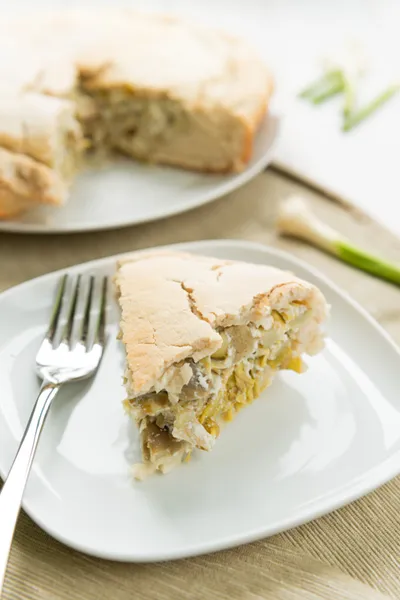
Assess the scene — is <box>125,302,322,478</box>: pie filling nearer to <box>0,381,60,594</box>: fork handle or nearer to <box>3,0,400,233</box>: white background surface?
<box>0,381,60,594</box>: fork handle

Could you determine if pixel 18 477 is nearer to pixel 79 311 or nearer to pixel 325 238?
pixel 79 311

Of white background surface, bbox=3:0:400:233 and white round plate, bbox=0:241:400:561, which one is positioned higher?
white background surface, bbox=3:0:400:233

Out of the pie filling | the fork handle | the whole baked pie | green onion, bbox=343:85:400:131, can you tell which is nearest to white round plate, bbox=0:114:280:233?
the whole baked pie

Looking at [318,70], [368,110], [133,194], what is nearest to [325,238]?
[133,194]

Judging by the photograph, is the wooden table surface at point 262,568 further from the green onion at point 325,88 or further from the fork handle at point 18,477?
the green onion at point 325,88

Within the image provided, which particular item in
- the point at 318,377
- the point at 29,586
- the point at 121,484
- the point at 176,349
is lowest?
the point at 29,586

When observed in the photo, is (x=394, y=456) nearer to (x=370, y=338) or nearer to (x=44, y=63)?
(x=370, y=338)

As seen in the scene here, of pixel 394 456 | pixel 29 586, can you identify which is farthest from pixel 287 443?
pixel 29 586
